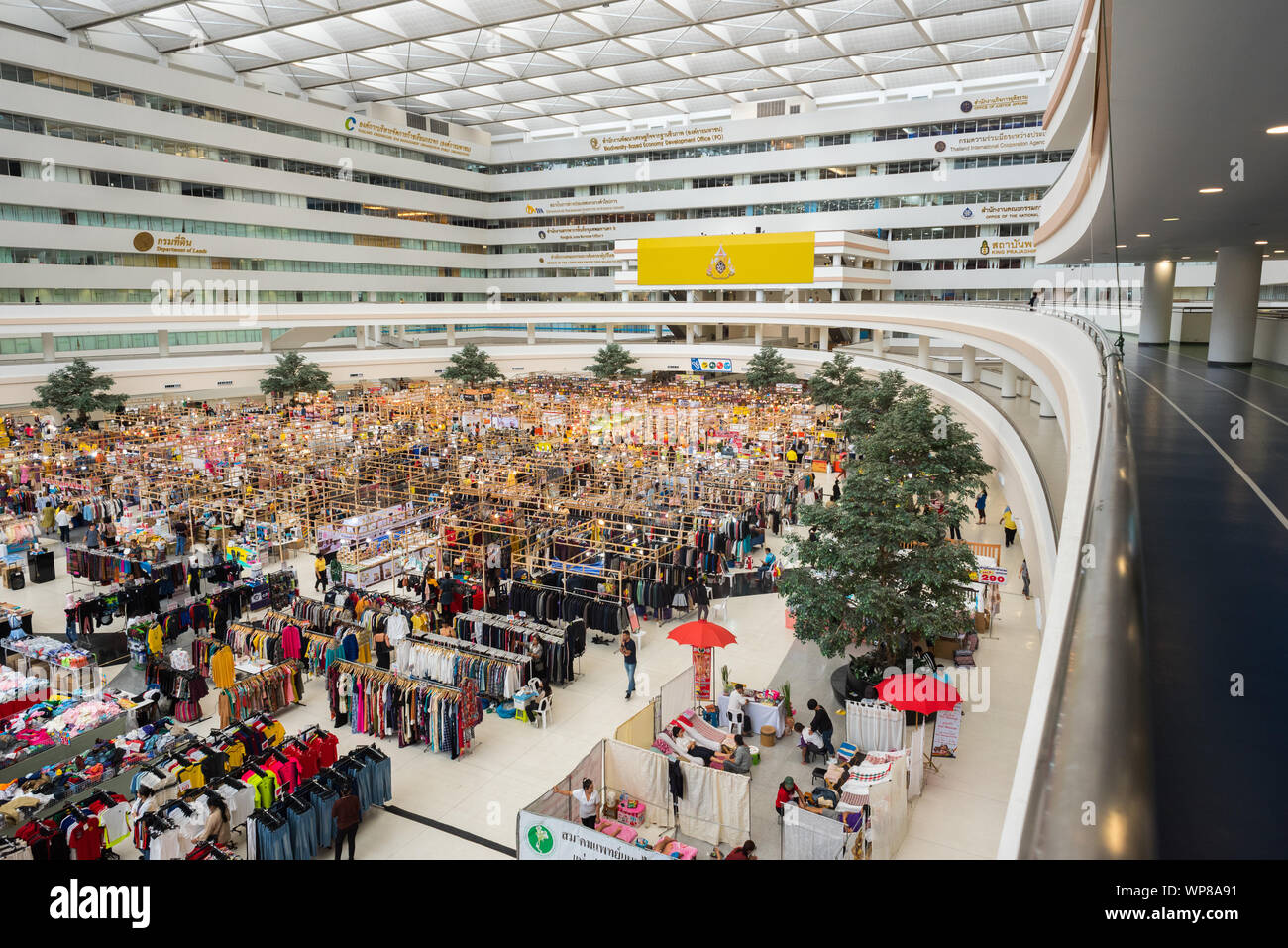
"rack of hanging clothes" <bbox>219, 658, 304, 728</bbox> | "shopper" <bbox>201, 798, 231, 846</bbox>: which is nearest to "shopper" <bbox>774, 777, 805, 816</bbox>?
"shopper" <bbox>201, 798, 231, 846</bbox>

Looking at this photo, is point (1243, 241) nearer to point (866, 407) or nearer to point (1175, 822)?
point (866, 407)

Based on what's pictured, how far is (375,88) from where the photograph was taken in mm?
49812

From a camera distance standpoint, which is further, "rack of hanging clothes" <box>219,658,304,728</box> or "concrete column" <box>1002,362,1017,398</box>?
"concrete column" <box>1002,362,1017,398</box>

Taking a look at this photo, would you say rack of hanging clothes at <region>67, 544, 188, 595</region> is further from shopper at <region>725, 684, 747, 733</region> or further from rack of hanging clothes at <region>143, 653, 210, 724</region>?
shopper at <region>725, 684, 747, 733</region>

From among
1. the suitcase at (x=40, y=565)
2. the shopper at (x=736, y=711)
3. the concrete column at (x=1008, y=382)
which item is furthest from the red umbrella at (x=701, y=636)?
the concrete column at (x=1008, y=382)

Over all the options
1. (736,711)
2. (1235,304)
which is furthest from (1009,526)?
(736,711)

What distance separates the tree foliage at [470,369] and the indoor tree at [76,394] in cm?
1602

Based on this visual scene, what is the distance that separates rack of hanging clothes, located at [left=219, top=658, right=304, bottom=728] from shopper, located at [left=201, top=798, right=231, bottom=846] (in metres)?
2.37

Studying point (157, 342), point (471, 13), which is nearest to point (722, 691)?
point (471, 13)

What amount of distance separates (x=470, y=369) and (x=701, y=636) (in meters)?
35.4

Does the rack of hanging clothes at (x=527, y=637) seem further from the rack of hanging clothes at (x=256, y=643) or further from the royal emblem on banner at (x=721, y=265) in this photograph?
the royal emblem on banner at (x=721, y=265)

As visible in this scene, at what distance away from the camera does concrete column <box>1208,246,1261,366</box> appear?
630 inches

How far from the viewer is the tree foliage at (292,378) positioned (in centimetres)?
3772
